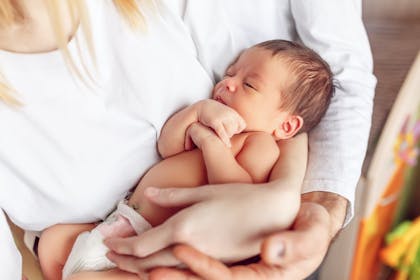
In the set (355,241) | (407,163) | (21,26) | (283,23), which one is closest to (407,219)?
(407,163)

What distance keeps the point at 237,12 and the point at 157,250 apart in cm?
38

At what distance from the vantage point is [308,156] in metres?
0.89

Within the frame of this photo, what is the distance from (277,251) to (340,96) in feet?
1.16

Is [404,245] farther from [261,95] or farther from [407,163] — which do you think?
[261,95]

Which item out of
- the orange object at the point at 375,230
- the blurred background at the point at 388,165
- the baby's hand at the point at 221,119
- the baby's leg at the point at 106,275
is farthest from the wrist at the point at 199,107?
the orange object at the point at 375,230

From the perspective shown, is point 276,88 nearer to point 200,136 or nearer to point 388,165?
point 200,136

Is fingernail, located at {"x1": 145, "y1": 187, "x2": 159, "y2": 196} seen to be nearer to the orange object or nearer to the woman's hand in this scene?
the woman's hand

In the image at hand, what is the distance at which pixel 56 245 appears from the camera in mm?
886

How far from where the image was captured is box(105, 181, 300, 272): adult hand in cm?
69

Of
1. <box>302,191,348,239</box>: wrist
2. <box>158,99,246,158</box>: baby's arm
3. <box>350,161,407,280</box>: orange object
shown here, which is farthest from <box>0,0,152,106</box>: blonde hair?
<box>350,161,407,280</box>: orange object

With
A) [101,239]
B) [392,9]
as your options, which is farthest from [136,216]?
[392,9]

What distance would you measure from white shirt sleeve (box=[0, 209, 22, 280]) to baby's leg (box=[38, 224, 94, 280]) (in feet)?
0.12

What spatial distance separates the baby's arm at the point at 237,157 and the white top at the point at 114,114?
0.08 m

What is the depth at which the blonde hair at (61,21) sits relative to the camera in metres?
0.79
